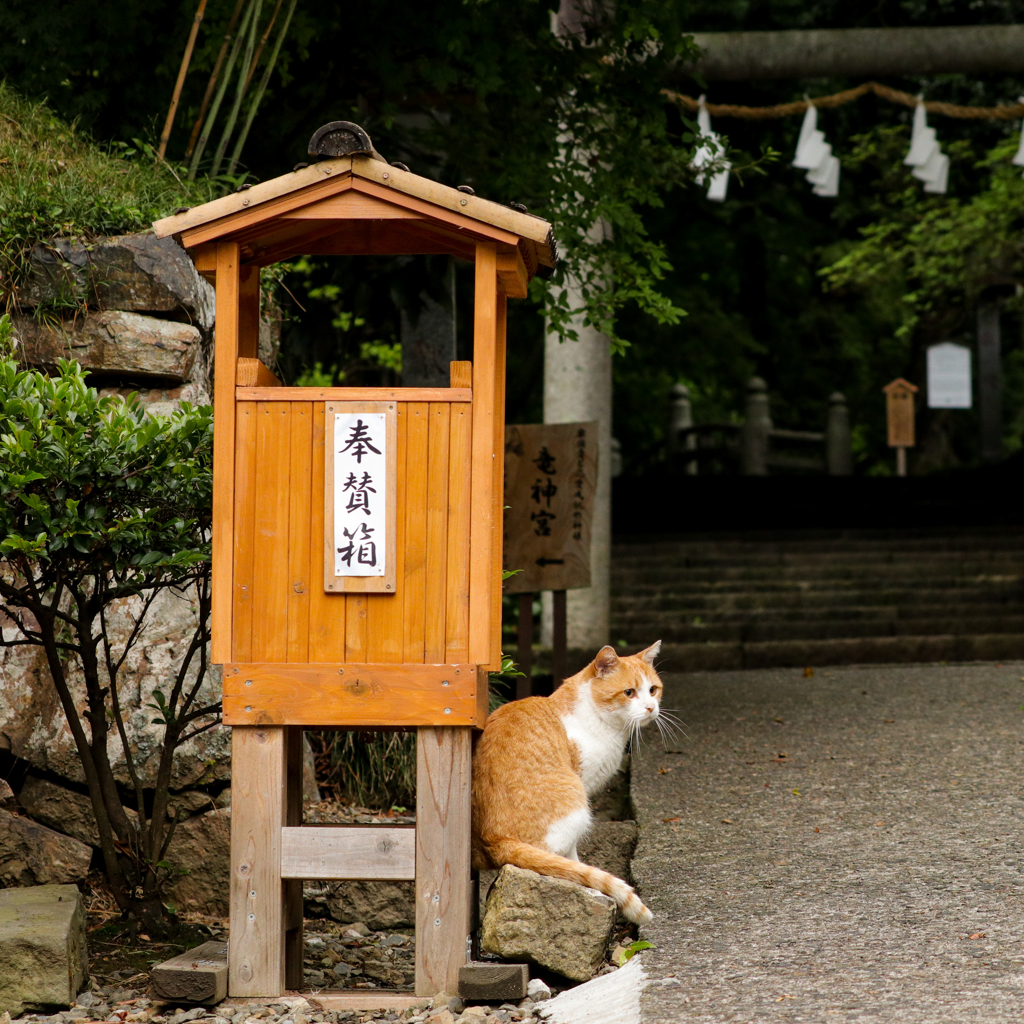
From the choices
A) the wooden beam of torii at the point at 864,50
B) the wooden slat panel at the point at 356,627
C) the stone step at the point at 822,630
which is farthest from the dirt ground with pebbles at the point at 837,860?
the wooden beam of torii at the point at 864,50

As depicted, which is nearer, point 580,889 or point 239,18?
point 580,889

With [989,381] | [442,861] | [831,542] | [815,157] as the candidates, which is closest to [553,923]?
[442,861]

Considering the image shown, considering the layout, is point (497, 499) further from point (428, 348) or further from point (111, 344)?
point (428, 348)

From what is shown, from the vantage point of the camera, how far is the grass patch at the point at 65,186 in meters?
5.55

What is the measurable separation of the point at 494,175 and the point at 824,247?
11.1m

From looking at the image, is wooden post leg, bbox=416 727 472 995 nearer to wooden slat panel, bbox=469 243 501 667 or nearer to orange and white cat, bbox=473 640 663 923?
orange and white cat, bbox=473 640 663 923

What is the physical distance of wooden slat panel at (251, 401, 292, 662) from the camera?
3.94m

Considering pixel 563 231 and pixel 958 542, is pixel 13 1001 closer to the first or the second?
pixel 563 231

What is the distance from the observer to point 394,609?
3936mm

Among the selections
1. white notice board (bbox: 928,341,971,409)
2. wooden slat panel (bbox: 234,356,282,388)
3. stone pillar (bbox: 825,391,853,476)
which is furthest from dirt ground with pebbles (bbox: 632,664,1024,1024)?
white notice board (bbox: 928,341,971,409)

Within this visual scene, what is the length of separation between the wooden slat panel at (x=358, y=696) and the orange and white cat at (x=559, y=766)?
447 millimetres

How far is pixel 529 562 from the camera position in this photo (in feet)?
26.7

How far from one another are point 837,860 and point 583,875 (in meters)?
1.30

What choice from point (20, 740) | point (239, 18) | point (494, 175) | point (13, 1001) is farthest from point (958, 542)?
point (13, 1001)
